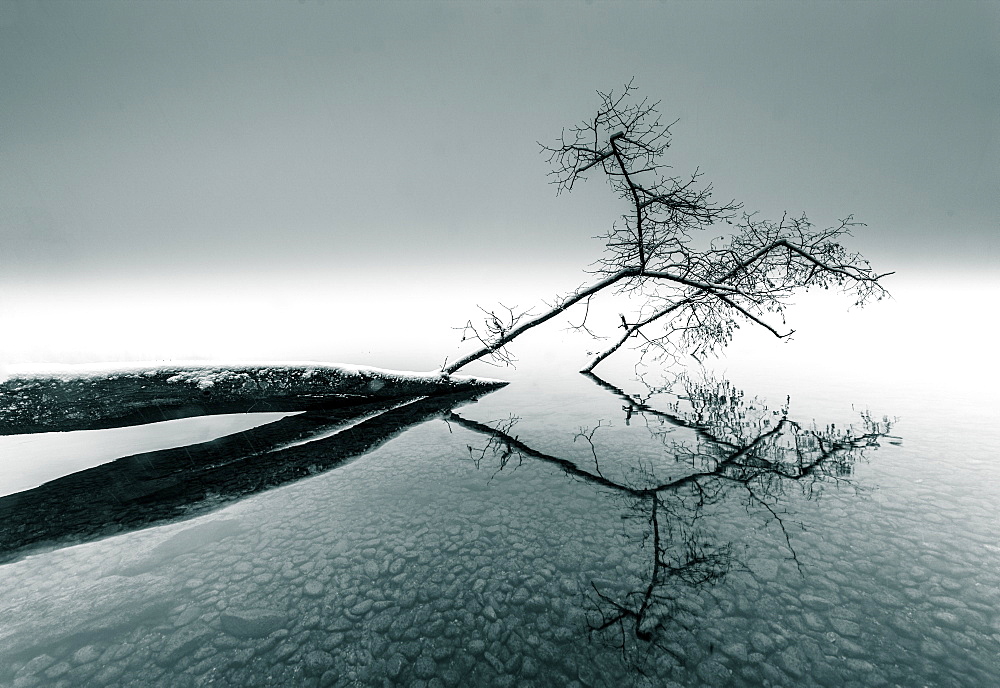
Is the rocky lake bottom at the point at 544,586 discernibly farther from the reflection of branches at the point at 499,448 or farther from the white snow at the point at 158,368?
the white snow at the point at 158,368

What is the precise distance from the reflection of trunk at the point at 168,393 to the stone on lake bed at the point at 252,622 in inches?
267

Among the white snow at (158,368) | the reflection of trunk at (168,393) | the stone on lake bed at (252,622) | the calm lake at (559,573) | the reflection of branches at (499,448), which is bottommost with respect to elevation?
the stone on lake bed at (252,622)

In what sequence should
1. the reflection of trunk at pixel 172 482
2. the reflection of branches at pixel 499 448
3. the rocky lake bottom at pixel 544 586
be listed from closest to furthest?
the rocky lake bottom at pixel 544 586 < the reflection of trunk at pixel 172 482 < the reflection of branches at pixel 499 448

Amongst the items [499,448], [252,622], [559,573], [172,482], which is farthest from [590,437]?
[172,482]

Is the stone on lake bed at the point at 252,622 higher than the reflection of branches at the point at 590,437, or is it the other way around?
the reflection of branches at the point at 590,437

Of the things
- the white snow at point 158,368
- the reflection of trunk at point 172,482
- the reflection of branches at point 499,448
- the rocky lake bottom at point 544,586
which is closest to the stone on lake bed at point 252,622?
the rocky lake bottom at point 544,586

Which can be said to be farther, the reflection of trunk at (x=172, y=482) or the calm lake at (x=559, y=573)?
the reflection of trunk at (x=172, y=482)

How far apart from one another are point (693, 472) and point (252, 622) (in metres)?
6.68

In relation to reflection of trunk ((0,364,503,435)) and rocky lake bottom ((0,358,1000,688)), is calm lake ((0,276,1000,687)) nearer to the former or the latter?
rocky lake bottom ((0,358,1000,688))

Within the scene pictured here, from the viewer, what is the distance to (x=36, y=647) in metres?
4.22

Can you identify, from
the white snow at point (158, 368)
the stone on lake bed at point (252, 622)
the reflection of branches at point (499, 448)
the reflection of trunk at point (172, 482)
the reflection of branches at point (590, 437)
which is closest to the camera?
the stone on lake bed at point (252, 622)

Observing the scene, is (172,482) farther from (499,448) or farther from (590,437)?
(590,437)

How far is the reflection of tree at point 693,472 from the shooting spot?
188 inches

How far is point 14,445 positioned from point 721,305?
18.8 meters
